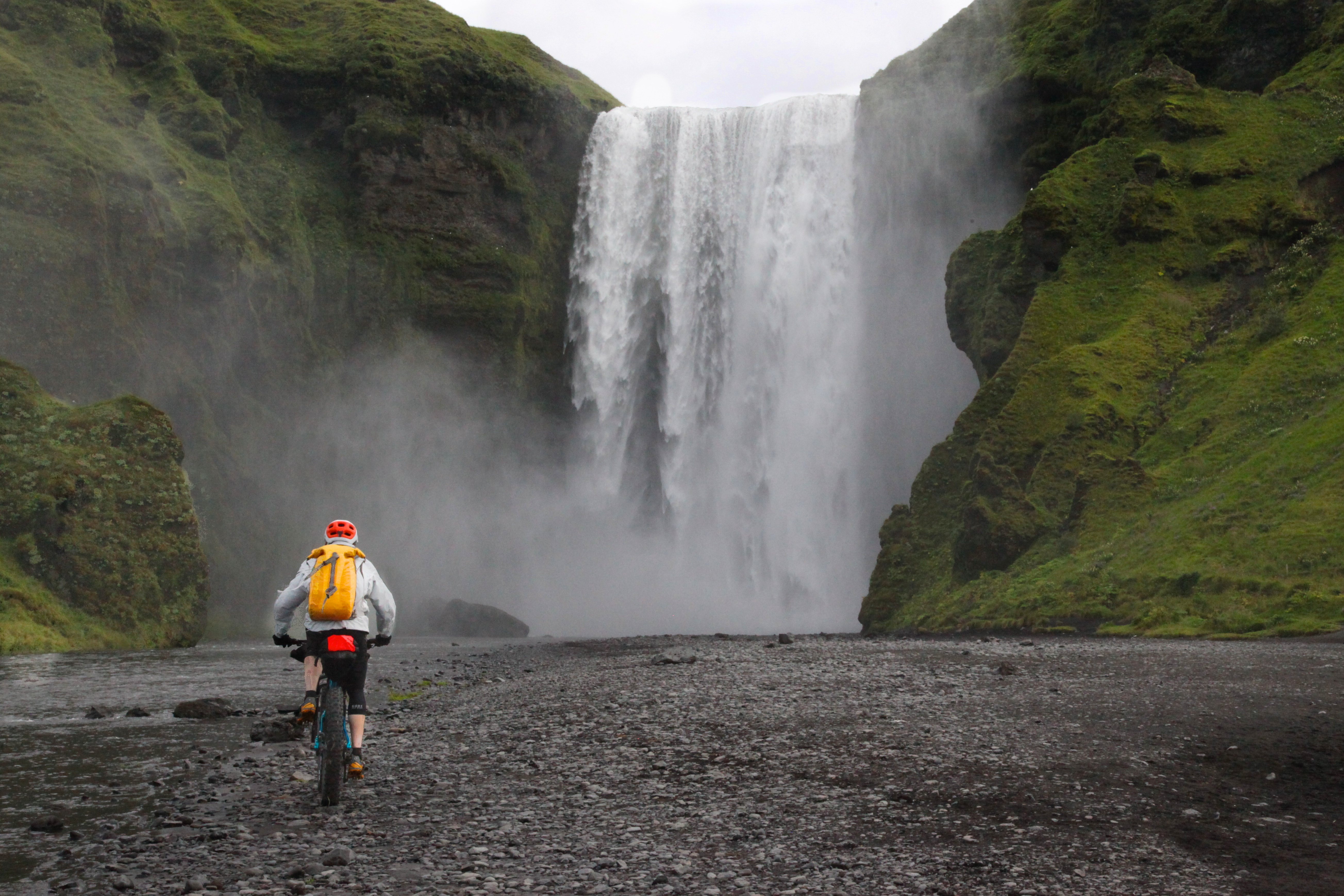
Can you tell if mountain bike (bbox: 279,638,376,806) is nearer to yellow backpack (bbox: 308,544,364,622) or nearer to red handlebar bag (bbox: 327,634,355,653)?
red handlebar bag (bbox: 327,634,355,653)

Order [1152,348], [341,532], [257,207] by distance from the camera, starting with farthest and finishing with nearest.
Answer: [257,207]
[1152,348]
[341,532]

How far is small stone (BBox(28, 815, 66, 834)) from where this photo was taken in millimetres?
8367

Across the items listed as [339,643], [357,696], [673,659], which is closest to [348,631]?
[339,643]

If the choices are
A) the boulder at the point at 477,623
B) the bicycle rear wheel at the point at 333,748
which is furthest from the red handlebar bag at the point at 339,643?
the boulder at the point at 477,623

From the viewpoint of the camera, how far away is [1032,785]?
9.02m

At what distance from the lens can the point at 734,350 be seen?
5606cm

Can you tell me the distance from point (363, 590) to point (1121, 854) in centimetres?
661

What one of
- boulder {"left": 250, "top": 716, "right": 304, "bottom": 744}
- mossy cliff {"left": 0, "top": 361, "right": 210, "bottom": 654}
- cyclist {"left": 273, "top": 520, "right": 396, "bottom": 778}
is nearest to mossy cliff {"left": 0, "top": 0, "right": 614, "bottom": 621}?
mossy cliff {"left": 0, "top": 361, "right": 210, "bottom": 654}

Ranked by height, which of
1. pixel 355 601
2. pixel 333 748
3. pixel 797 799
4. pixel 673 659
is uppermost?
pixel 355 601

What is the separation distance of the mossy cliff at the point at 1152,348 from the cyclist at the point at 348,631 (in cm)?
2080

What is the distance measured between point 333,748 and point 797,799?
4024 millimetres

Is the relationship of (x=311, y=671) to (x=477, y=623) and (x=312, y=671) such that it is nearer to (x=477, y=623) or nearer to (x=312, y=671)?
(x=312, y=671)

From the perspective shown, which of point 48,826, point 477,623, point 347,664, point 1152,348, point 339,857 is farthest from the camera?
point 477,623

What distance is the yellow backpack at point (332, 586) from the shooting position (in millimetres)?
9422
